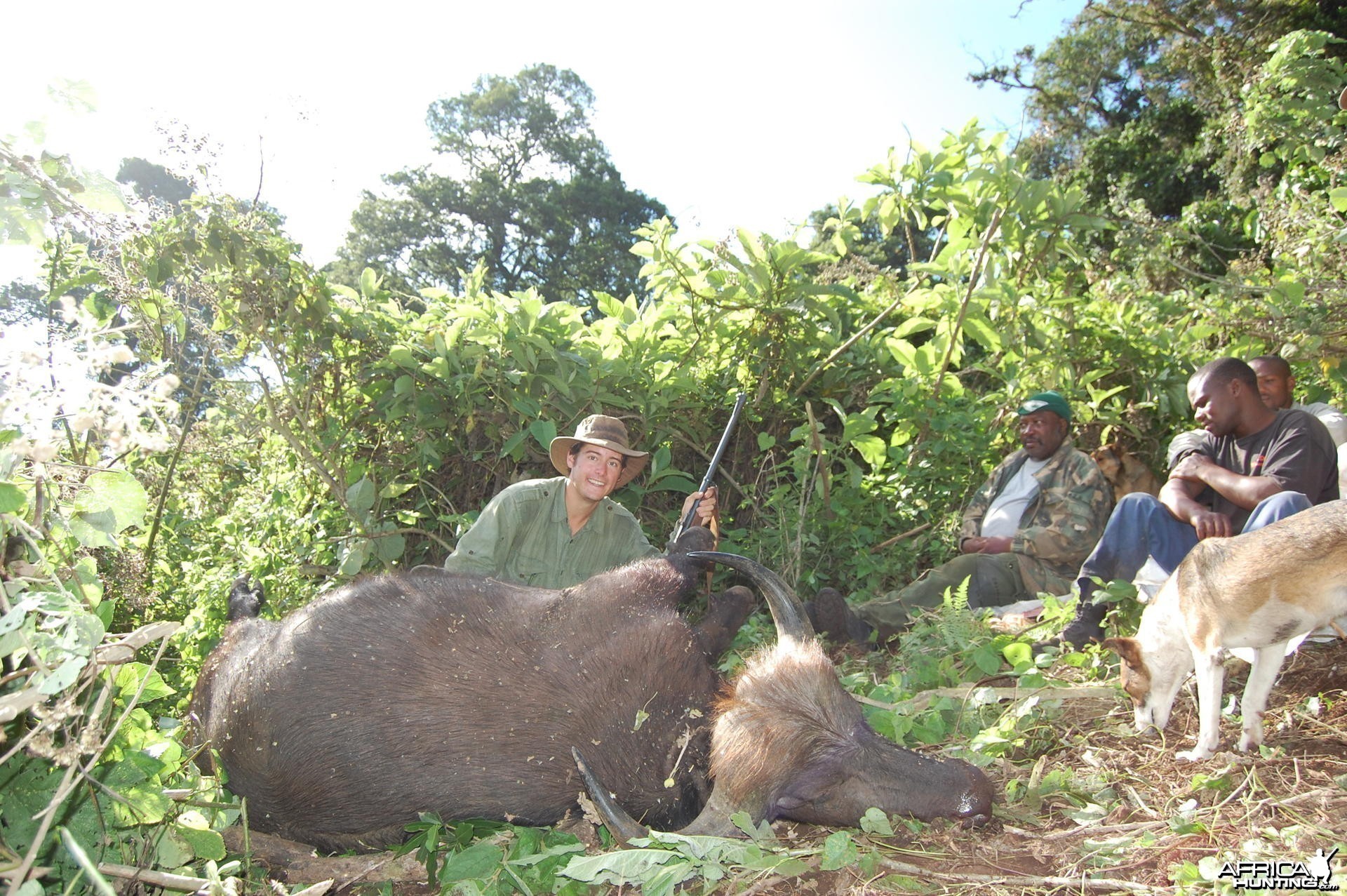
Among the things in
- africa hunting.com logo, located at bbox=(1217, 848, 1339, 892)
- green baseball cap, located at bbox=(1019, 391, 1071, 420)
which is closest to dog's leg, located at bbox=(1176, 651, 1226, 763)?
africa hunting.com logo, located at bbox=(1217, 848, 1339, 892)

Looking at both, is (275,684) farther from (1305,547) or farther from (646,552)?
(1305,547)

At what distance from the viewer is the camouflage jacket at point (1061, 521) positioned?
17.6ft

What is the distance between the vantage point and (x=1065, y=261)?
10336 mm

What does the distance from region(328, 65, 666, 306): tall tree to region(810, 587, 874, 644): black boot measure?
20.6m

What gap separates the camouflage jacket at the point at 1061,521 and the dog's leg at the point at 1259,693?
227cm

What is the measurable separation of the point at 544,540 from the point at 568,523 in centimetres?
17

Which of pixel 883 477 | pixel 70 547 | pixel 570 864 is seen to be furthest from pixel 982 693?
pixel 70 547

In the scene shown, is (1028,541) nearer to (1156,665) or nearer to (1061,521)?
(1061,521)

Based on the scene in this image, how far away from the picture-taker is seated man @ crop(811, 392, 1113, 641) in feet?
17.3

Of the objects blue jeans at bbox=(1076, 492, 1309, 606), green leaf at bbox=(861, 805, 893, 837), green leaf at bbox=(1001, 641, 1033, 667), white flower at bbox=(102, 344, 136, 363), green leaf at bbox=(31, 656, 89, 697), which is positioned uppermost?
white flower at bbox=(102, 344, 136, 363)

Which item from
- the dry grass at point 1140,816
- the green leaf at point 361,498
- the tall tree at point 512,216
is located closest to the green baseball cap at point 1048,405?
the dry grass at point 1140,816

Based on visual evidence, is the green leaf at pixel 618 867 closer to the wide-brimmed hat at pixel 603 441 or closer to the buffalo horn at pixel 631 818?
the buffalo horn at pixel 631 818

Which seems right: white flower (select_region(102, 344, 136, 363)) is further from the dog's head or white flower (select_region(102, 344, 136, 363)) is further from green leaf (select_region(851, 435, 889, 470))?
green leaf (select_region(851, 435, 889, 470))

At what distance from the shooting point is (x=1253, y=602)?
2916 mm
